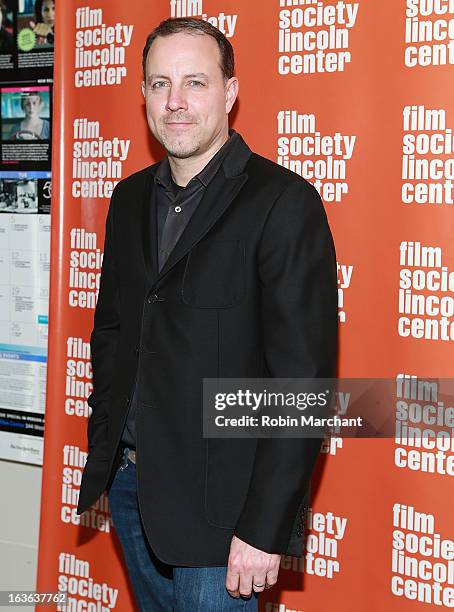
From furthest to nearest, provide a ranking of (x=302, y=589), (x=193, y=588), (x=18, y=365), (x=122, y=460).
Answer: (x=18, y=365), (x=302, y=589), (x=122, y=460), (x=193, y=588)

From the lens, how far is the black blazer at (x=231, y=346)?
1.60 meters

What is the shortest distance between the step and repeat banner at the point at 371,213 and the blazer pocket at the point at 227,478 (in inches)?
20.2

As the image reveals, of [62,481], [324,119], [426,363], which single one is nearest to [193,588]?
[426,363]

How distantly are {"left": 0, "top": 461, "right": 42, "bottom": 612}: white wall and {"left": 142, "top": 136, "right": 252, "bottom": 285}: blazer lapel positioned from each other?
51.5 inches

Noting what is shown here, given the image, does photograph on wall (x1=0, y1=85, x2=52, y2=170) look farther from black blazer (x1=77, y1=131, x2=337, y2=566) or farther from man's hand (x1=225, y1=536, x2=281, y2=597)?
man's hand (x1=225, y1=536, x2=281, y2=597)

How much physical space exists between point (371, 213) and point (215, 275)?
55cm

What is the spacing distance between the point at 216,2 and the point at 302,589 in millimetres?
1535

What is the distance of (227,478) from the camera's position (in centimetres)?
169

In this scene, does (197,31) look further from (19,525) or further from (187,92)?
(19,525)

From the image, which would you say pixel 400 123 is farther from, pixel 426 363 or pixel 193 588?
pixel 193 588

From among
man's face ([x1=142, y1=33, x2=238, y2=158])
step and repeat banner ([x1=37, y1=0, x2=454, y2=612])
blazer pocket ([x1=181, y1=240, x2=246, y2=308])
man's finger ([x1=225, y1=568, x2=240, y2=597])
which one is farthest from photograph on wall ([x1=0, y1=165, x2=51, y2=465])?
man's finger ([x1=225, y1=568, x2=240, y2=597])

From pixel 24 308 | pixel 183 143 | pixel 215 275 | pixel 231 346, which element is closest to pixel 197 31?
pixel 183 143

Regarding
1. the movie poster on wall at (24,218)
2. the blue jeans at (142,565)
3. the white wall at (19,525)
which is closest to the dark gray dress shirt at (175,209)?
the blue jeans at (142,565)

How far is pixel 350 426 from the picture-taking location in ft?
7.02
